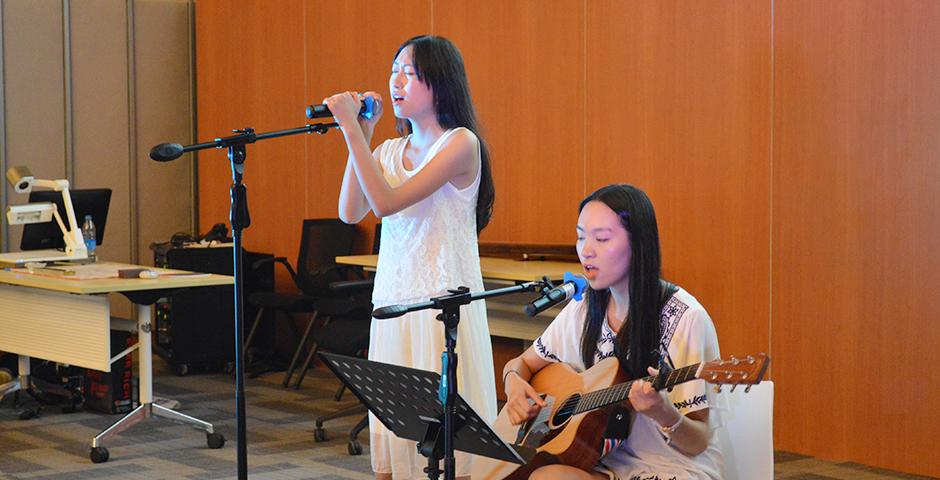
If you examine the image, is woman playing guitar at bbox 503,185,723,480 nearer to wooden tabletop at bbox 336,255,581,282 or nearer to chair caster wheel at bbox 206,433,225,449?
wooden tabletop at bbox 336,255,581,282

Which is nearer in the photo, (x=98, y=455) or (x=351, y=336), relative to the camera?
(x=98, y=455)

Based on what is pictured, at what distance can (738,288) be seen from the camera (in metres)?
4.88

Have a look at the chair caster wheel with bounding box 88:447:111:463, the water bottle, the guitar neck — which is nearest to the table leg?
the chair caster wheel with bounding box 88:447:111:463

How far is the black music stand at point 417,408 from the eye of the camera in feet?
6.99

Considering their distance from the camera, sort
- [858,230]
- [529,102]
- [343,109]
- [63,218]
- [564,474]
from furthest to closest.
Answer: [529,102] < [63,218] < [858,230] < [343,109] < [564,474]

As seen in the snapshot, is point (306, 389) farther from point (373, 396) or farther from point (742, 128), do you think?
point (373, 396)

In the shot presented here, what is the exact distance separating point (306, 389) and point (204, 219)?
2.34 meters

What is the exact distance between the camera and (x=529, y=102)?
582cm

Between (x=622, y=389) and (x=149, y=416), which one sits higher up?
(x=622, y=389)

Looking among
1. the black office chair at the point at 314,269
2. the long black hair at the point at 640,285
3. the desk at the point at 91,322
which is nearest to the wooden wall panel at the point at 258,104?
the black office chair at the point at 314,269

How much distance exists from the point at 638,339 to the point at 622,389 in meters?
0.15

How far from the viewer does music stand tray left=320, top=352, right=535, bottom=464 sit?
2127mm

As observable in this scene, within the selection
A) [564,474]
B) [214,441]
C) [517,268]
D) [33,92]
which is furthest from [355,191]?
[33,92]

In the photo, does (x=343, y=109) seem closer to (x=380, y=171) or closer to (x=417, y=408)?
(x=380, y=171)
